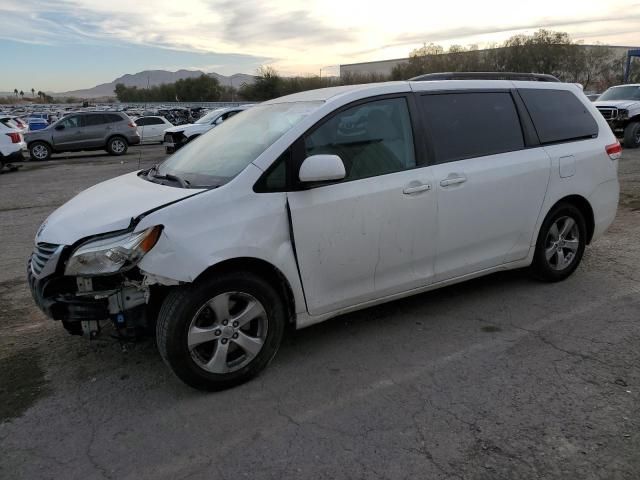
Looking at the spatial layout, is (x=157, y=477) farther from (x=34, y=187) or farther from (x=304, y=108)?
(x=34, y=187)

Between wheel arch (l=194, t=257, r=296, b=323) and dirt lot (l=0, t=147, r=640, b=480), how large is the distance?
0.45 m

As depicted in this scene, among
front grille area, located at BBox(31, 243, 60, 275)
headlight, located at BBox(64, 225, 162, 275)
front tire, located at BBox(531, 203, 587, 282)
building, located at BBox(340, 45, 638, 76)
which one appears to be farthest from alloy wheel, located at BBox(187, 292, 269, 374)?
building, located at BBox(340, 45, 638, 76)

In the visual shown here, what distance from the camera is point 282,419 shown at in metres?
2.96

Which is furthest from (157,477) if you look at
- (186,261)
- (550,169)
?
(550,169)

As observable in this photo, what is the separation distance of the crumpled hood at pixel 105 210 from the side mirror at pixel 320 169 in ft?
2.21

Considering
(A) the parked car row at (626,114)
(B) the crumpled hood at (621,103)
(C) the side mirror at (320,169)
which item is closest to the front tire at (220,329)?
(C) the side mirror at (320,169)

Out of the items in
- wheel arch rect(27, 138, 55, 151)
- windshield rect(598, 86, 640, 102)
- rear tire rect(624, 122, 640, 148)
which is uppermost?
wheel arch rect(27, 138, 55, 151)

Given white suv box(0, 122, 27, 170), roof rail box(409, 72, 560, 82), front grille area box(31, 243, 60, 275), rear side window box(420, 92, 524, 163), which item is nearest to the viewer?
front grille area box(31, 243, 60, 275)

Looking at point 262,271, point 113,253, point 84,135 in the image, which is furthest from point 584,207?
point 84,135

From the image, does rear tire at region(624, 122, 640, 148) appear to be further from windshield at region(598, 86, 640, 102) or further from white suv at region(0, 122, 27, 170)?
white suv at region(0, 122, 27, 170)

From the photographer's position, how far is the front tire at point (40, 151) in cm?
2062

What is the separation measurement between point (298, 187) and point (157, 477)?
5.82 feet

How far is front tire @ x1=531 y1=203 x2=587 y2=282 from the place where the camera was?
15.1 ft

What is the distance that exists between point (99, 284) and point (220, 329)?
74cm
